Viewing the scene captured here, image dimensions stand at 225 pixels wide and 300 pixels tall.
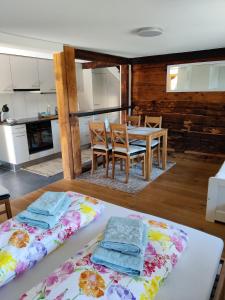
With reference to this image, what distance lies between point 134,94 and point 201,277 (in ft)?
15.4

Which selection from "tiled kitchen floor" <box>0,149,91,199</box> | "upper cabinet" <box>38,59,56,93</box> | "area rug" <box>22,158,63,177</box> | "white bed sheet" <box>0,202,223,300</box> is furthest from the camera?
"upper cabinet" <box>38,59,56,93</box>

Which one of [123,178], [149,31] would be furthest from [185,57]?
[123,178]

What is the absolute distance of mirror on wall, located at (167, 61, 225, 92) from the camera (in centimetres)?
435

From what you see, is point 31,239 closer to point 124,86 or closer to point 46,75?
point 46,75

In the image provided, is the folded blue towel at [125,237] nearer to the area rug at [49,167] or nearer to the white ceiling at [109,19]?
the white ceiling at [109,19]

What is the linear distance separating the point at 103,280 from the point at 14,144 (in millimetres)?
3648

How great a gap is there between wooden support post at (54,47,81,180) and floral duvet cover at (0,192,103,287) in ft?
6.88

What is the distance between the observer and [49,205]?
1543 mm

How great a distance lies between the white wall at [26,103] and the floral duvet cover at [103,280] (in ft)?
13.7

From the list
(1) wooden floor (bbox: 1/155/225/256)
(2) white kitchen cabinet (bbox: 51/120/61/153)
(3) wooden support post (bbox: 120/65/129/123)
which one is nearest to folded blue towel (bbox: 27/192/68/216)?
(1) wooden floor (bbox: 1/155/225/256)

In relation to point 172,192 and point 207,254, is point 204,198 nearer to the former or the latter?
point 172,192

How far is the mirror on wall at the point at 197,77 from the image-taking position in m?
4.35

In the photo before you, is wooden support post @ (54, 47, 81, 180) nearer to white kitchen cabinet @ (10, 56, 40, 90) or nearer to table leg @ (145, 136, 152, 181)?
table leg @ (145, 136, 152, 181)

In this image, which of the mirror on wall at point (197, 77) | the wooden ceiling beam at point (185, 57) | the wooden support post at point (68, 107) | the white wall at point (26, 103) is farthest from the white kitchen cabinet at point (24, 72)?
the mirror on wall at point (197, 77)
